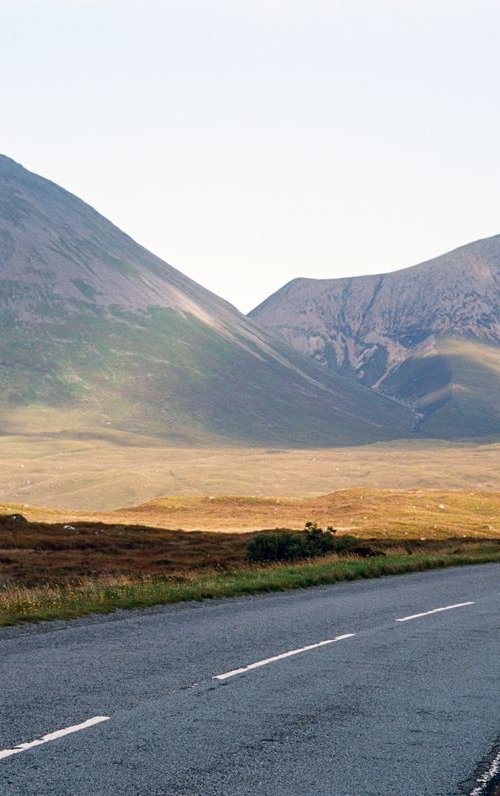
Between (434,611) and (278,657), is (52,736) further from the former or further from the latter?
(434,611)

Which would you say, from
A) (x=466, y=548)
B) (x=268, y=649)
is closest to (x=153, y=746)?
(x=268, y=649)

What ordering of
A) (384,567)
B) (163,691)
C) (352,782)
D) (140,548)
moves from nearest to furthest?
(352,782) < (163,691) < (384,567) < (140,548)

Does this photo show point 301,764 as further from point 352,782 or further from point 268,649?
point 268,649

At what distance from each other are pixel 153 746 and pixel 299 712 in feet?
8.02

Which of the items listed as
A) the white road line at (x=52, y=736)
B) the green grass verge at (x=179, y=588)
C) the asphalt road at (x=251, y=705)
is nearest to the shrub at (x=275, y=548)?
the green grass verge at (x=179, y=588)

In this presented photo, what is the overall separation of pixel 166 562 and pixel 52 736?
38183 millimetres

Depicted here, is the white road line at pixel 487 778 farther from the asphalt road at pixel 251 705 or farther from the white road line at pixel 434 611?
the white road line at pixel 434 611

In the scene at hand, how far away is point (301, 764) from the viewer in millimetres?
Result: 10414

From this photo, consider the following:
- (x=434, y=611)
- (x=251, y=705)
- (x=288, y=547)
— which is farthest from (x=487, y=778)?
(x=288, y=547)

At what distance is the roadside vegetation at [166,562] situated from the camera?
26.1 metres

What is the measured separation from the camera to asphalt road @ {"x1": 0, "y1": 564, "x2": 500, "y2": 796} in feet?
32.5

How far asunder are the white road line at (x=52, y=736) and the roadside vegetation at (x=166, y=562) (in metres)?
9.40

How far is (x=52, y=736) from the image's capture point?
1113 cm

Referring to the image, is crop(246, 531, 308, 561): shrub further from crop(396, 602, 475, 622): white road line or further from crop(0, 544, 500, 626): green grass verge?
crop(396, 602, 475, 622): white road line
